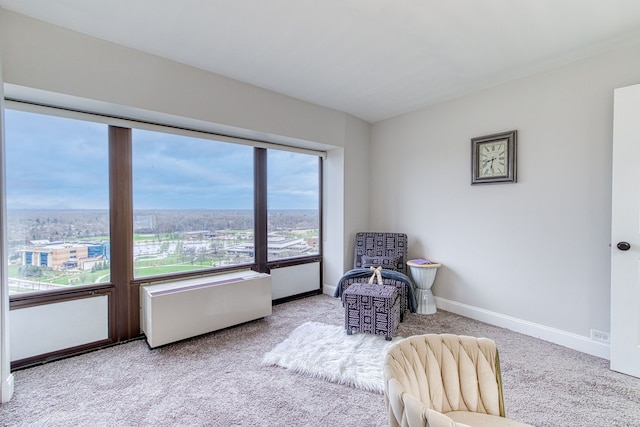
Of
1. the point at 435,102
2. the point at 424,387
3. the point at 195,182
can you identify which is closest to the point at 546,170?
the point at 435,102

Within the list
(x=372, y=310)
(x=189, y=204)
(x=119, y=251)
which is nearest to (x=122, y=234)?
(x=119, y=251)

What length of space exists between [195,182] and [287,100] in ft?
4.69

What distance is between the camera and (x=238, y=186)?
353cm

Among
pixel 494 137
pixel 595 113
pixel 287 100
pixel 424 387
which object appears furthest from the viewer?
pixel 287 100

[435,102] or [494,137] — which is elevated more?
[435,102]

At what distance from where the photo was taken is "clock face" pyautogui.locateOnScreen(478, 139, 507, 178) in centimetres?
298

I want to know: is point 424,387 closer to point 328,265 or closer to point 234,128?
point 234,128

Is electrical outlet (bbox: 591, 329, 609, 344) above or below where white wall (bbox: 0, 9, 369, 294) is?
below

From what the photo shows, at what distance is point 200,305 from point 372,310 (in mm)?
1629

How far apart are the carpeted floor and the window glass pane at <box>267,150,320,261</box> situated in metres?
1.51

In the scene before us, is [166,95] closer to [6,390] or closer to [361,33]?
[361,33]

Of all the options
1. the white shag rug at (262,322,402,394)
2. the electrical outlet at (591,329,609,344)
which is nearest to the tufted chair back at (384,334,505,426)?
the white shag rug at (262,322,402,394)

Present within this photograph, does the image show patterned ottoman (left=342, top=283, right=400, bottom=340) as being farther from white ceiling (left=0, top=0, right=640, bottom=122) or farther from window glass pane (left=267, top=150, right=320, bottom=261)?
white ceiling (left=0, top=0, right=640, bottom=122)

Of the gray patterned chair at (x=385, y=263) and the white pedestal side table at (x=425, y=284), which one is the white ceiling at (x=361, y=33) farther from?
the white pedestal side table at (x=425, y=284)
